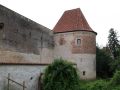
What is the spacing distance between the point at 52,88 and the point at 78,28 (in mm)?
15323

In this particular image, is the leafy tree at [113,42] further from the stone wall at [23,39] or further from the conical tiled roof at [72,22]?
the stone wall at [23,39]

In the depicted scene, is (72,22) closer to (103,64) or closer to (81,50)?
(81,50)

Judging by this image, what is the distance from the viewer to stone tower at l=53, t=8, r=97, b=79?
2731cm

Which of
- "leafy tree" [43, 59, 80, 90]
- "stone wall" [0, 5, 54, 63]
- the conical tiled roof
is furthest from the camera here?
the conical tiled roof

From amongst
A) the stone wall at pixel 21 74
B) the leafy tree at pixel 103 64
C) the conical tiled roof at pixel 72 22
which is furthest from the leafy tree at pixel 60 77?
the leafy tree at pixel 103 64

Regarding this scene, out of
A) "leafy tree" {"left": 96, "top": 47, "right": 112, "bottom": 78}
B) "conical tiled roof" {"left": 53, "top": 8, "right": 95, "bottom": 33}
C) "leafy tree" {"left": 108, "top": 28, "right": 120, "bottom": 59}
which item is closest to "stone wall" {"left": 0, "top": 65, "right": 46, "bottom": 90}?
"conical tiled roof" {"left": 53, "top": 8, "right": 95, "bottom": 33}

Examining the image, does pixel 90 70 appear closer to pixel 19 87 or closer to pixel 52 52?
pixel 52 52

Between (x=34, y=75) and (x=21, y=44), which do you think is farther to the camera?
(x=21, y=44)

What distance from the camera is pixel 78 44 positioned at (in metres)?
27.6

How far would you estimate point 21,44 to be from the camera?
75.8 ft

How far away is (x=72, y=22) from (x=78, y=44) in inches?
109

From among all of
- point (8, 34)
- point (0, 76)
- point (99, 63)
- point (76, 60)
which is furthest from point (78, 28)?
point (0, 76)

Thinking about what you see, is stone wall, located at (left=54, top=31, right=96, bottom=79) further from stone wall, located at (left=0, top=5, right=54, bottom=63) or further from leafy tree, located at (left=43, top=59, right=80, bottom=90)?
leafy tree, located at (left=43, top=59, right=80, bottom=90)

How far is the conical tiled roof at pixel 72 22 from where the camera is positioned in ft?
91.2
